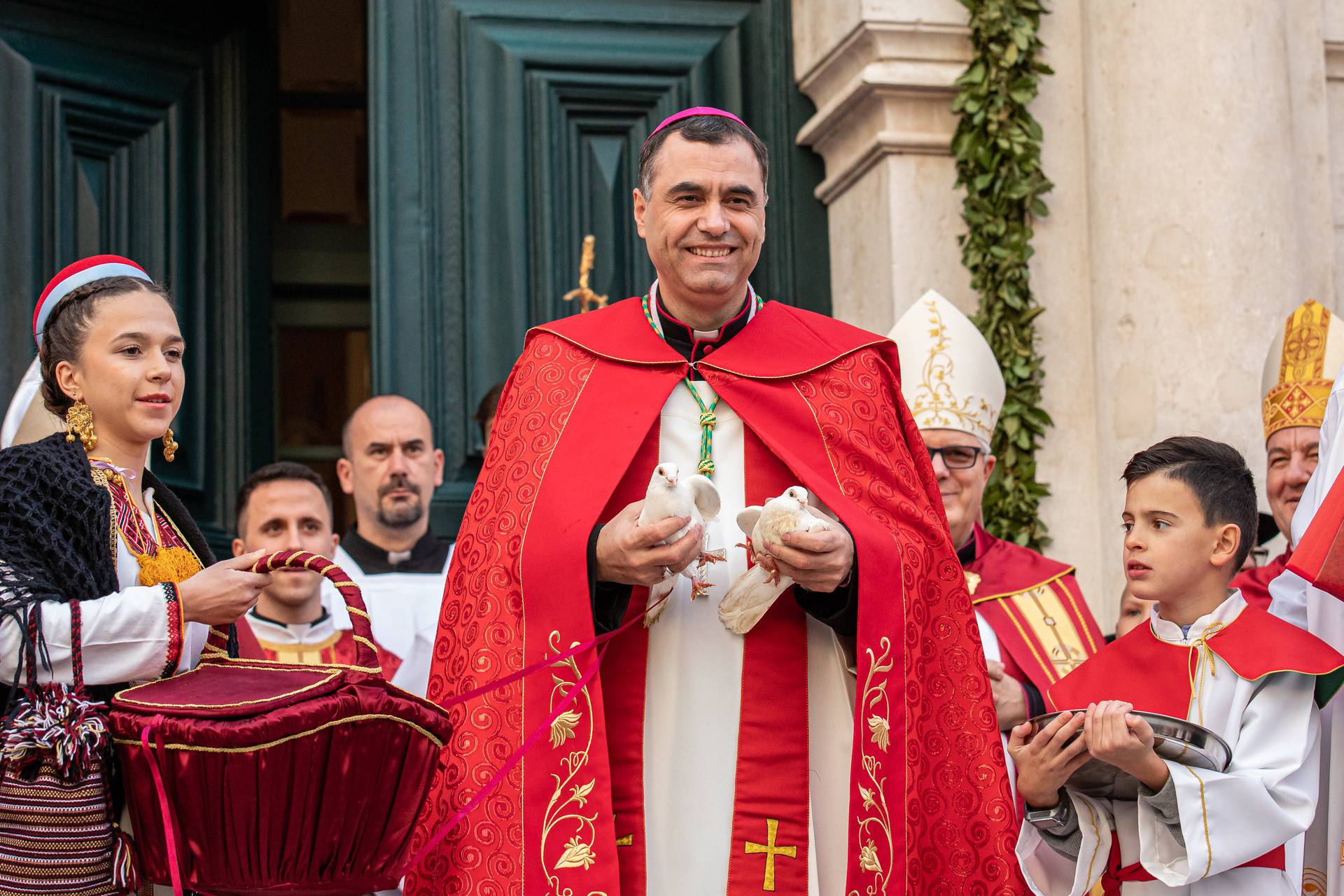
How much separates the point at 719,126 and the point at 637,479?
764 millimetres

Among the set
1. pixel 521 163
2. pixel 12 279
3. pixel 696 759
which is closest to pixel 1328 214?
pixel 521 163

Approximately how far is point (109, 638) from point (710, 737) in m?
1.18

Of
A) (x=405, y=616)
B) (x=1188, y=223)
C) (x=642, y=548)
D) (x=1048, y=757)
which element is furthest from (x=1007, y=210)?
(x=642, y=548)

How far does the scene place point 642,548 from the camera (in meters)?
3.60

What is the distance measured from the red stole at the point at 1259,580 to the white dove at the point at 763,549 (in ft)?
4.78

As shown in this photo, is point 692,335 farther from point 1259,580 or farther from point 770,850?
point 1259,580

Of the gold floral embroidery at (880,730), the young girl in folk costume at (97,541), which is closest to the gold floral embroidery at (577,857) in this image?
the gold floral embroidery at (880,730)

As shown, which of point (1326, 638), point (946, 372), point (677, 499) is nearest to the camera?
point (677, 499)

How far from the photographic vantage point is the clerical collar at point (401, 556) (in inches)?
239

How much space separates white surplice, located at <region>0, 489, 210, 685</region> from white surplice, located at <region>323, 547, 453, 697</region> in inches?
76.4

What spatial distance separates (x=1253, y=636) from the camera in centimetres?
403

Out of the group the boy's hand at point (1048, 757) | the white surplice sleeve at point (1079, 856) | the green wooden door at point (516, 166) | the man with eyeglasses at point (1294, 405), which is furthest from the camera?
the green wooden door at point (516, 166)

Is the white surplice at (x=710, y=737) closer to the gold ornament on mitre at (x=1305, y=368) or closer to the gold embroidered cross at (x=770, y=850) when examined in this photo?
the gold embroidered cross at (x=770, y=850)

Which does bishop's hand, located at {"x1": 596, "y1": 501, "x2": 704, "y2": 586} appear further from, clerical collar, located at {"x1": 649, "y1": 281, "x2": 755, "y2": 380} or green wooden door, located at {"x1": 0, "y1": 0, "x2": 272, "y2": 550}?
green wooden door, located at {"x1": 0, "y1": 0, "x2": 272, "y2": 550}
